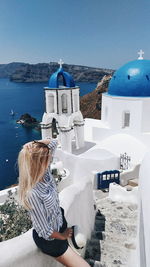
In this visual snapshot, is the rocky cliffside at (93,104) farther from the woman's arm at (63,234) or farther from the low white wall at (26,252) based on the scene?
the woman's arm at (63,234)

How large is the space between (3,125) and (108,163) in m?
48.5

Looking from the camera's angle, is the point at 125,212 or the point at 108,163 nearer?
the point at 125,212

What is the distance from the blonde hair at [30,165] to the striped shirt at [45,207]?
71 mm

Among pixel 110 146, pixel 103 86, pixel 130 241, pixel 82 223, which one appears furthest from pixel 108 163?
pixel 103 86

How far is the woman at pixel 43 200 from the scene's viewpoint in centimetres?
208

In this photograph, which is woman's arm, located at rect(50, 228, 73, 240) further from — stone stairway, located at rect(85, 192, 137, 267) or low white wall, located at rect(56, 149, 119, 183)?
low white wall, located at rect(56, 149, 119, 183)

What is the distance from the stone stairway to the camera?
13.7 feet

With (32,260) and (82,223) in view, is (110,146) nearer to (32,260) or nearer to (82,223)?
(82,223)

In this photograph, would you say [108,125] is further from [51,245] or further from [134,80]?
[51,245]

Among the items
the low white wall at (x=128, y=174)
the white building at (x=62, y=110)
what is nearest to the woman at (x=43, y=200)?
the low white wall at (x=128, y=174)

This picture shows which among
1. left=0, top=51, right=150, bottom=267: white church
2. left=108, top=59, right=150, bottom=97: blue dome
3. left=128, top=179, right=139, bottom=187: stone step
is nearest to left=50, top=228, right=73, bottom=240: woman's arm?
left=0, top=51, right=150, bottom=267: white church

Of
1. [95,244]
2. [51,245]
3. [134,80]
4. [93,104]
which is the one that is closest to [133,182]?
[95,244]

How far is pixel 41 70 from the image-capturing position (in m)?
162

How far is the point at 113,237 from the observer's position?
484 cm
